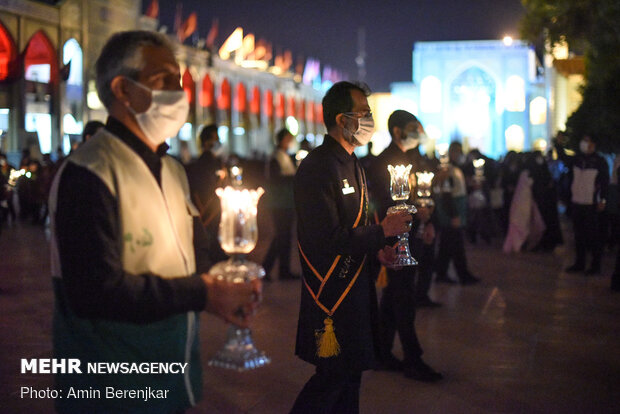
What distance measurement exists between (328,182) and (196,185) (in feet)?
17.2

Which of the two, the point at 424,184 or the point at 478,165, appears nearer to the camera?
the point at 424,184

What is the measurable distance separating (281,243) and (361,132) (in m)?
6.97

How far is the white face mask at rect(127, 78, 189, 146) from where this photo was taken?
7.60 feet

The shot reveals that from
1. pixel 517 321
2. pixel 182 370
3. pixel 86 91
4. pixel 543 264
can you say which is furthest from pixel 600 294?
pixel 86 91

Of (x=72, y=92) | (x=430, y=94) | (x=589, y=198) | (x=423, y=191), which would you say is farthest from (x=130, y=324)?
(x=430, y=94)

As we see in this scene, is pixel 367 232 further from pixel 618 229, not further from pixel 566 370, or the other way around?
pixel 618 229

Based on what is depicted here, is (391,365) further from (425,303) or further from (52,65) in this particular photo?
(52,65)

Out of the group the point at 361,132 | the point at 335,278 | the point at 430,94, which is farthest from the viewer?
the point at 430,94

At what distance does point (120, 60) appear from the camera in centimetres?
230

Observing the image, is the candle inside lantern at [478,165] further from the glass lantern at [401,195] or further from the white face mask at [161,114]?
the white face mask at [161,114]

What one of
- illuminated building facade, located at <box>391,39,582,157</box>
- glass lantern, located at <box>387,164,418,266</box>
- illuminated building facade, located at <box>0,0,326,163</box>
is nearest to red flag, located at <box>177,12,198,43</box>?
illuminated building facade, located at <box>0,0,326,163</box>

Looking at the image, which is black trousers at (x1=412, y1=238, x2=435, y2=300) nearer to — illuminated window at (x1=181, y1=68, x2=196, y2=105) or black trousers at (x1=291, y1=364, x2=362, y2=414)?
black trousers at (x1=291, y1=364, x2=362, y2=414)

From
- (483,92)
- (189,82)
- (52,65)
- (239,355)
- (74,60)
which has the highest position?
(483,92)

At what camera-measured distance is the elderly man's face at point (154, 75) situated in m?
2.31
